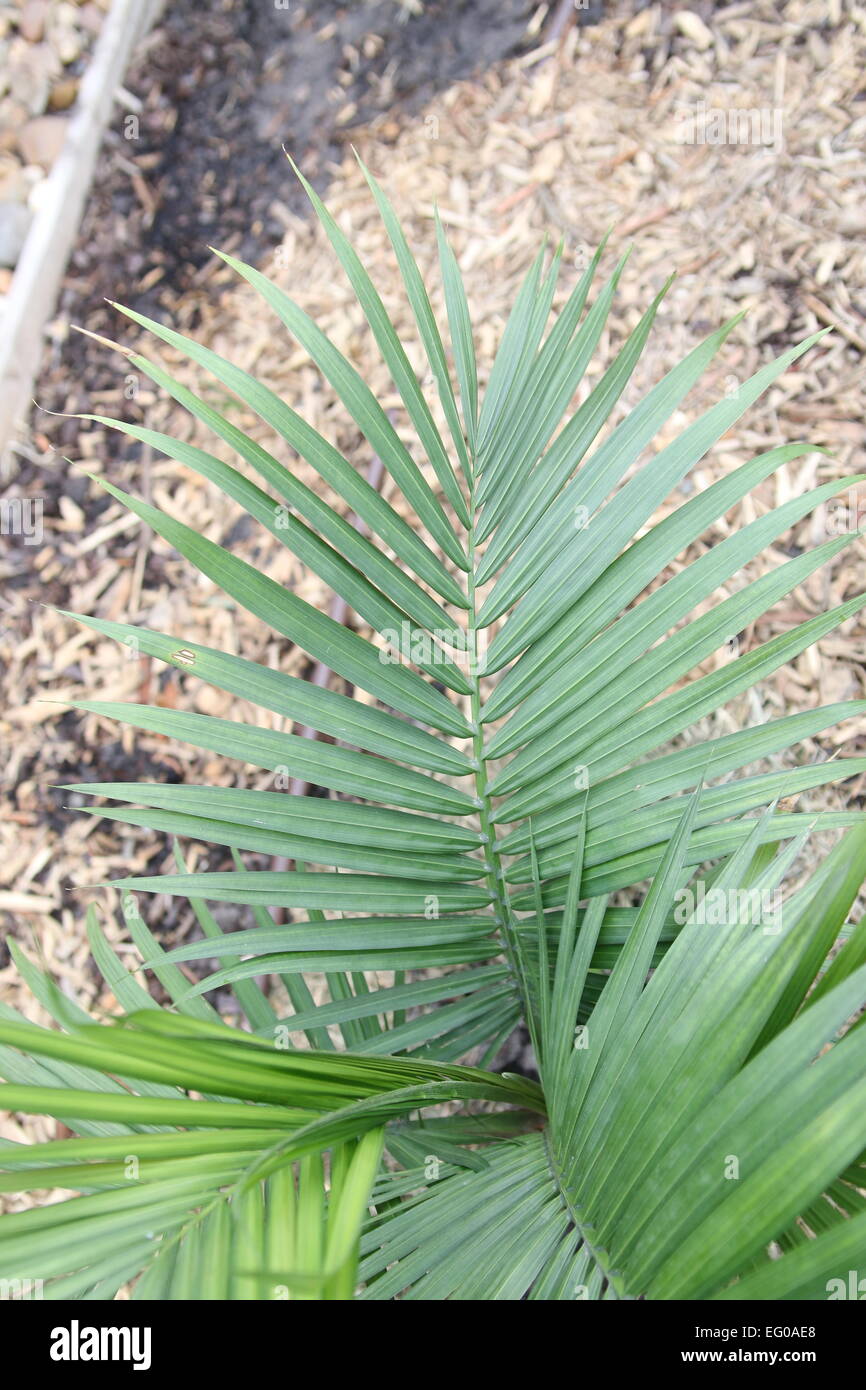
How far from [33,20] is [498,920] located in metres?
2.45

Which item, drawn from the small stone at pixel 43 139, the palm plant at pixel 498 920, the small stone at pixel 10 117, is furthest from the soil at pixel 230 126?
the palm plant at pixel 498 920

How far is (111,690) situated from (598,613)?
1.12m

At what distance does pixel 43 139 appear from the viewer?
2055mm

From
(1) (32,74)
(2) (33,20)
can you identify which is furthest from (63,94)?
(2) (33,20)

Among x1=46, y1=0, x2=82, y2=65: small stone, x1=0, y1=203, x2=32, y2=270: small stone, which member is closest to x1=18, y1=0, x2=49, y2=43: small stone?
x1=46, y1=0, x2=82, y2=65: small stone

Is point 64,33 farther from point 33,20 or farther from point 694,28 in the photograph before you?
point 694,28

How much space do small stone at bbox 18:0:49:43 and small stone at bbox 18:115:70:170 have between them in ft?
0.77

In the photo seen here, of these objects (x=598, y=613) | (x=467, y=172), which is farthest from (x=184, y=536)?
(x=467, y=172)

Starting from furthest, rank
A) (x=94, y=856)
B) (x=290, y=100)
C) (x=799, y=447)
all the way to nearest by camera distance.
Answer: (x=290, y=100) < (x=94, y=856) < (x=799, y=447)

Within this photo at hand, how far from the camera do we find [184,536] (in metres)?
0.75

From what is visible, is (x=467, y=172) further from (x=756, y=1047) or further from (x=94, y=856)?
(x=756, y=1047)

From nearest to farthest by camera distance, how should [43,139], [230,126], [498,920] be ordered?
[498,920] < [230,126] < [43,139]

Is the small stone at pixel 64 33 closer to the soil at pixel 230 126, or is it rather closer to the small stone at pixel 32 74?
the small stone at pixel 32 74

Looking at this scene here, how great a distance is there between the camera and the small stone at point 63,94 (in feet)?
6.82
